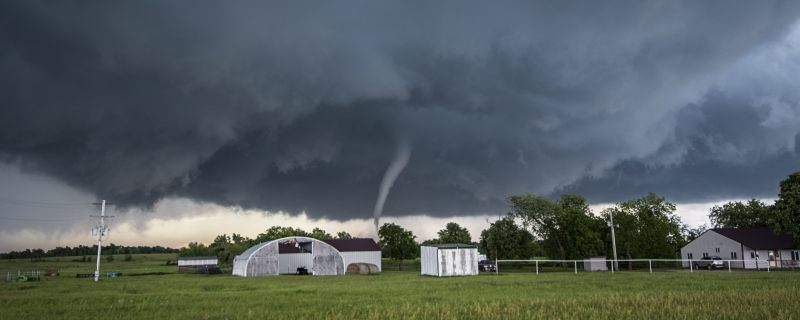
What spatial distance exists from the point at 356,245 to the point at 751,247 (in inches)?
2271

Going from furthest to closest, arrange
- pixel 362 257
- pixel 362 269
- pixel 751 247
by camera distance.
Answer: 1. pixel 362 257
2. pixel 751 247
3. pixel 362 269

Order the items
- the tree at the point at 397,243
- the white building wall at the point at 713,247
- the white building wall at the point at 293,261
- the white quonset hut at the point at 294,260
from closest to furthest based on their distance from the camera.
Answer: the white quonset hut at the point at 294,260
the white building wall at the point at 713,247
the white building wall at the point at 293,261
the tree at the point at 397,243

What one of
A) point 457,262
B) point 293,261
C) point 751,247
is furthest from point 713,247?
point 293,261

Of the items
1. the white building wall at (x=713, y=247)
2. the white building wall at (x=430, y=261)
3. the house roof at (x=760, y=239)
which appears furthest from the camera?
the white building wall at (x=713, y=247)

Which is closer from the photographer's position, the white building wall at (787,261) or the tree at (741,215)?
the white building wall at (787,261)

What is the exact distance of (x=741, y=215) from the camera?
351 ft

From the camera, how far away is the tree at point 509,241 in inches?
3578

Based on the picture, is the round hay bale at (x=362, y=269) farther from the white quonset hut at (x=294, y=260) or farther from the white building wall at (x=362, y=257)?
the white building wall at (x=362, y=257)

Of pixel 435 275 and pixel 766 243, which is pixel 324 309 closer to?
pixel 435 275

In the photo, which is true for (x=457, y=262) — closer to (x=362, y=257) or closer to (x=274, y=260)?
(x=274, y=260)

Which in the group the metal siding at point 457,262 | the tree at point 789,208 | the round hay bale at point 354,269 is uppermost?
the tree at point 789,208

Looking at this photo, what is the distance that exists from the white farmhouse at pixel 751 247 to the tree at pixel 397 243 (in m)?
50.5

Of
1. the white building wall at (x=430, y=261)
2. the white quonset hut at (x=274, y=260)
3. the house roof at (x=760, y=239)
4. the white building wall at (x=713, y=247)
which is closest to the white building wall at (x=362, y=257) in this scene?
the white quonset hut at (x=274, y=260)

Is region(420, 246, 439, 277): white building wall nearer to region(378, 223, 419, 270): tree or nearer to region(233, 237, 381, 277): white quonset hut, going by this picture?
region(233, 237, 381, 277): white quonset hut
